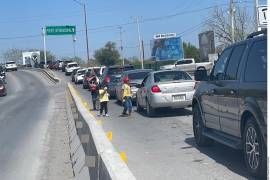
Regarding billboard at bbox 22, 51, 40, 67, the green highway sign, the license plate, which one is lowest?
the license plate

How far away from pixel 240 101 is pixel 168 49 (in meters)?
71.3

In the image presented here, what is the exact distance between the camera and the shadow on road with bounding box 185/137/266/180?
335 inches

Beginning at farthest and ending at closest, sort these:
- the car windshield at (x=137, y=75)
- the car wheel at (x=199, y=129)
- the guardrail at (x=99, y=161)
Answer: the car windshield at (x=137, y=75), the car wheel at (x=199, y=129), the guardrail at (x=99, y=161)

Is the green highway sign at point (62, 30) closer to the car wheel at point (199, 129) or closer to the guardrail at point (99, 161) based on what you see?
the car wheel at point (199, 129)

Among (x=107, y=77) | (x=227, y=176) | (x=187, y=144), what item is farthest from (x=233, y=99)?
(x=107, y=77)

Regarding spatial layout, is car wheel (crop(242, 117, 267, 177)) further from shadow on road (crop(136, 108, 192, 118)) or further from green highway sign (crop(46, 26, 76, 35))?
green highway sign (crop(46, 26, 76, 35))

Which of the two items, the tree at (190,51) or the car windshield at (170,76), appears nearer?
the car windshield at (170,76)

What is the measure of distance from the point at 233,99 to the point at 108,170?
3.53m

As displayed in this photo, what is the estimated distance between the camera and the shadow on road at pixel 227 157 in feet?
27.9

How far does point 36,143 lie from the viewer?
47.9 feet

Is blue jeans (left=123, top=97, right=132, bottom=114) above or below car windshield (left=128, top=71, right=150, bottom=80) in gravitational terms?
below

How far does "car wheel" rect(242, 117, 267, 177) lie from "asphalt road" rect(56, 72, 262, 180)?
0.34 meters

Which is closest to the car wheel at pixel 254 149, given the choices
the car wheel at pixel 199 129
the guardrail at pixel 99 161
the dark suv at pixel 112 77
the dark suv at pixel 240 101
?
the dark suv at pixel 240 101

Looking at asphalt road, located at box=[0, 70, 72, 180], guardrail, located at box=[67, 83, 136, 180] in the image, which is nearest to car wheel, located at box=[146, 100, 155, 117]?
asphalt road, located at box=[0, 70, 72, 180]
